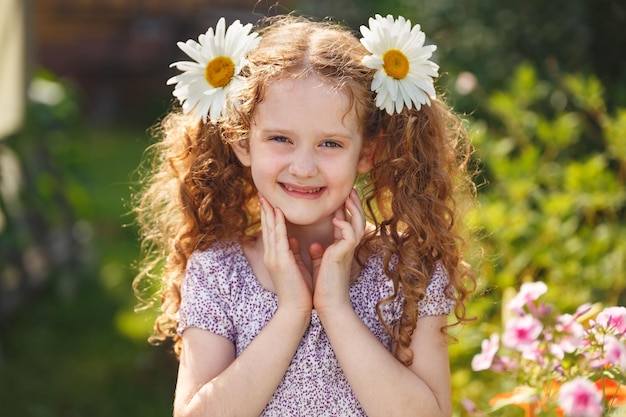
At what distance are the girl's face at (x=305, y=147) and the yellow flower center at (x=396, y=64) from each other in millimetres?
123

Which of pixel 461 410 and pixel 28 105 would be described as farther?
pixel 28 105

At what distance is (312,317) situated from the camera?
2232 millimetres

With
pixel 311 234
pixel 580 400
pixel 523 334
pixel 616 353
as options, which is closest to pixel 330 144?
pixel 311 234

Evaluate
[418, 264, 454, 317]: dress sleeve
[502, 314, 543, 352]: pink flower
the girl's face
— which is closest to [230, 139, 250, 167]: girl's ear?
the girl's face

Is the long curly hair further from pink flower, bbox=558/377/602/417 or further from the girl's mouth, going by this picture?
pink flower, bbox=558/377/602/417

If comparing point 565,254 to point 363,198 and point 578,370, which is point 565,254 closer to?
point 363,198

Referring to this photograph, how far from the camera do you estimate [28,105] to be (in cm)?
498

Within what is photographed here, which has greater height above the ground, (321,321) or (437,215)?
(437,215)

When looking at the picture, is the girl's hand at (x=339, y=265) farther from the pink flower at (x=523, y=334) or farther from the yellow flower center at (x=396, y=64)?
the pink flower at (x=523, y=334)

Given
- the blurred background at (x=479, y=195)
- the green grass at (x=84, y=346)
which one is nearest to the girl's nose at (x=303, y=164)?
the blurred background at (x=479, y=195)

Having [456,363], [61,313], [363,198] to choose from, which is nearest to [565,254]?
[456,363]

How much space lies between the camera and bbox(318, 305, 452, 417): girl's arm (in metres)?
2.06

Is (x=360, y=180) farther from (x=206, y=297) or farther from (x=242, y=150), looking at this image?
(x=206, y=297)

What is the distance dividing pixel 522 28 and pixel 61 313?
8.93 ft
